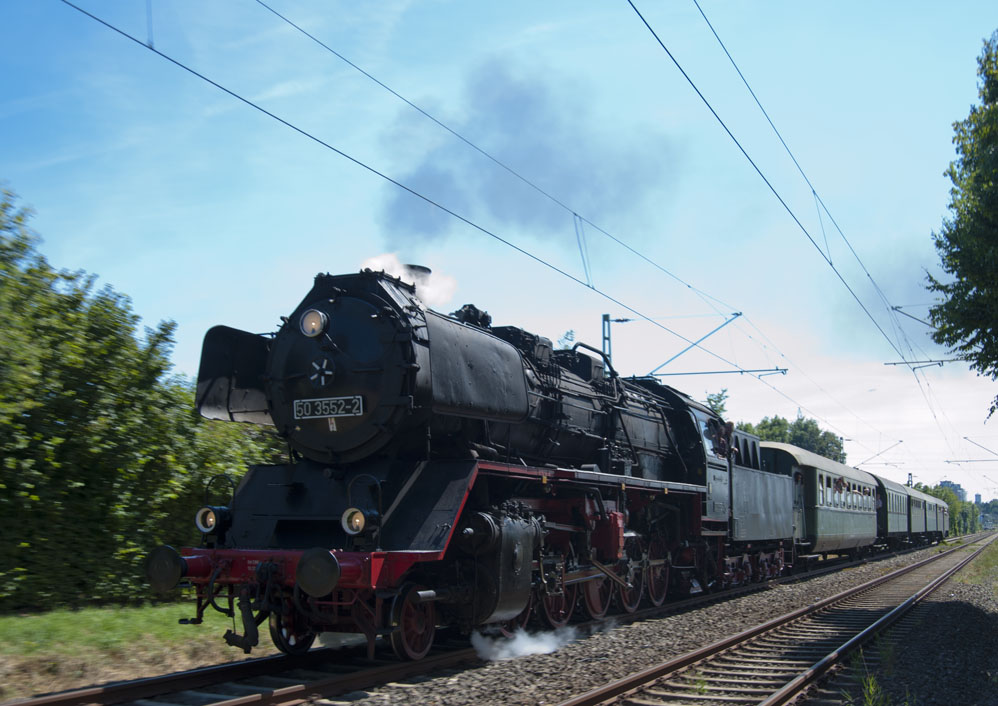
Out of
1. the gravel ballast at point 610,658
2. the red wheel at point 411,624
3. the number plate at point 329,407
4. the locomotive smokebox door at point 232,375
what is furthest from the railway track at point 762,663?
the locomotive smokebox door at point 232,375

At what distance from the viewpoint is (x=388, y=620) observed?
657 centimetres

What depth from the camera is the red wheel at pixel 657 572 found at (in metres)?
11.8

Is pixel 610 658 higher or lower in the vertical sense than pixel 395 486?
lower

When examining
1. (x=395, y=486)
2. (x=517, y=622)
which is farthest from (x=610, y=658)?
(x=395, y=486)

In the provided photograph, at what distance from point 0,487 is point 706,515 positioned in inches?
372

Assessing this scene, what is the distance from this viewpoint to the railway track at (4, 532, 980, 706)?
18.6ft

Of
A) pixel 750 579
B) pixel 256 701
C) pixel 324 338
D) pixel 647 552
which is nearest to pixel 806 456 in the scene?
pixel 750 579

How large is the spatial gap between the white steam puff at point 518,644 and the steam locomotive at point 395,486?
0.20m

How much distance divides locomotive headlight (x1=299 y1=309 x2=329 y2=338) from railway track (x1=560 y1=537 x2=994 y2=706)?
385 centimetres

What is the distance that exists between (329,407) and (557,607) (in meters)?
3.76

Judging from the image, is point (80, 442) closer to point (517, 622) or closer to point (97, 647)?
point (97, 647)

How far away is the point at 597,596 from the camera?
10.1 meters

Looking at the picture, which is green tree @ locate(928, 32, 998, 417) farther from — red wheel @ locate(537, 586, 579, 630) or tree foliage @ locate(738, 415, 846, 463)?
tree foliage @ locate(738, 415, 846, 463)

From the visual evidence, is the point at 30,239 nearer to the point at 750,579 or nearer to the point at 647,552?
the point at 647,552
